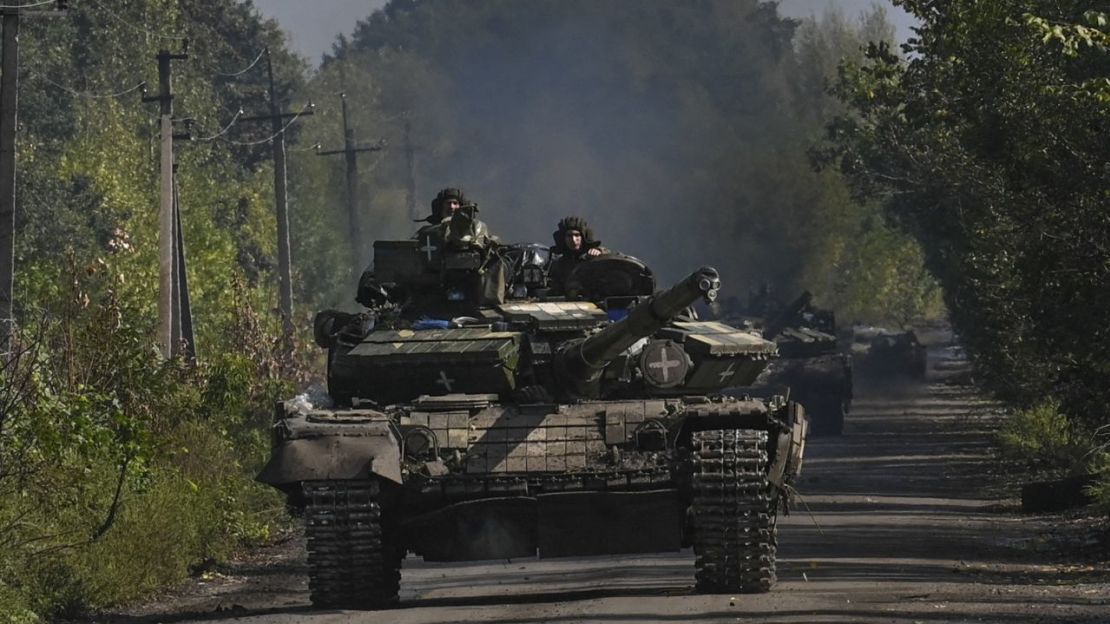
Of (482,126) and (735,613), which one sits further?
(482,126)

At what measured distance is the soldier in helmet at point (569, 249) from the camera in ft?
61.2

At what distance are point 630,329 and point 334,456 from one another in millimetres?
2065

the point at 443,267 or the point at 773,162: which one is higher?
the point at 773,162

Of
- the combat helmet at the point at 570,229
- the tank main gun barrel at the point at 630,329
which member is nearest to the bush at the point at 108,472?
the tank main gun barrel at the point at 630,329

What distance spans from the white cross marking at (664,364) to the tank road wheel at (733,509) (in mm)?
1277

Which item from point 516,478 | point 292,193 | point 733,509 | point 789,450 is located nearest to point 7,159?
point 516,478

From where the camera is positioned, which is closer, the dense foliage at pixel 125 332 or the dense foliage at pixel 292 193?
the dense foliage at pixel 125 332

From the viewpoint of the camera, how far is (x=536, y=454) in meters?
15.8

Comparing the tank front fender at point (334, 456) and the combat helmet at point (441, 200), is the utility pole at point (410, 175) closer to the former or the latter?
the combat helmet at point (441, 200)

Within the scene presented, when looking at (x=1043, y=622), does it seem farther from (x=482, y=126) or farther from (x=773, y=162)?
(x=482, y=126)

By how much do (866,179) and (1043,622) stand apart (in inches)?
1067

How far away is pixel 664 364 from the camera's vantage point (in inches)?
656

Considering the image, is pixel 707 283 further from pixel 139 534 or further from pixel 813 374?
pixel 813 374

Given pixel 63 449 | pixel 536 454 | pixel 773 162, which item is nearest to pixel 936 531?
pixel 536 454
